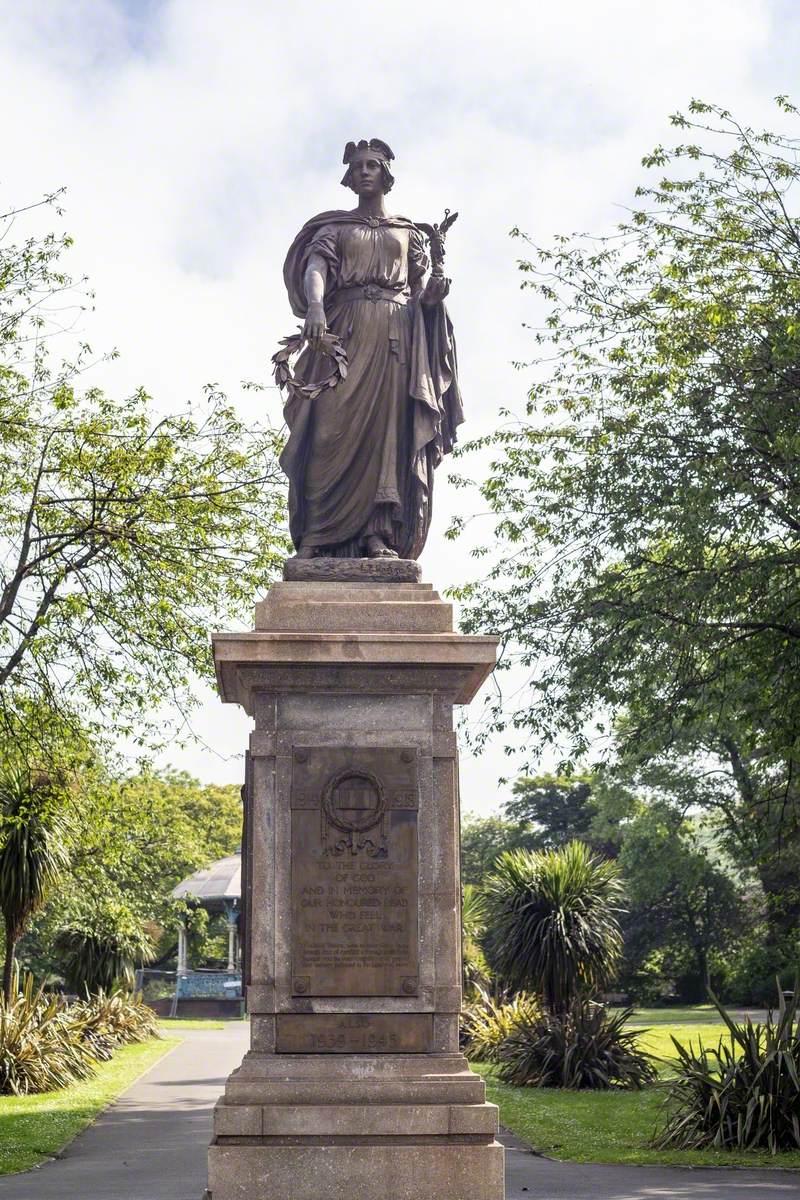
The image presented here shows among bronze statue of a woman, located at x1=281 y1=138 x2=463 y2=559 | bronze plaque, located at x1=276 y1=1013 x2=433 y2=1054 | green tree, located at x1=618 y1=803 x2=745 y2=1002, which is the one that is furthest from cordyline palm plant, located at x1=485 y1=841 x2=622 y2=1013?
green tree, located at x1=618 y1=803 x2=745 y2=1002

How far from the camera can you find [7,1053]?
18406mm

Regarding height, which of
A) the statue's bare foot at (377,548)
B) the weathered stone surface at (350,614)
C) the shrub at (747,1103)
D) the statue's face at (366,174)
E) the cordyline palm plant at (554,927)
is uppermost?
the statue's face at (366,174)

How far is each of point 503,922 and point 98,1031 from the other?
25.6ft

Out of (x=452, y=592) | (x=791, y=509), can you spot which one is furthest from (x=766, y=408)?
(x=452, y=592)

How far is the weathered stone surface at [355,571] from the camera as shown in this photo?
862 centimetres

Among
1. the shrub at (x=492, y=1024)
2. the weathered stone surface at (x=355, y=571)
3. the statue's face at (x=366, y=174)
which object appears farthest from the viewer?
the shrub at (x=492, y=1024)

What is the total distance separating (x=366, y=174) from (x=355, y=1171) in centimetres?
605

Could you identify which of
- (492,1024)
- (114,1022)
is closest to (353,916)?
(492,1024)

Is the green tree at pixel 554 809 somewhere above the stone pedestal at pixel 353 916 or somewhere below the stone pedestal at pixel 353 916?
Answer: above

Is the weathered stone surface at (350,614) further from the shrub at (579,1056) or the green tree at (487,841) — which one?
the green tree at (487,841)

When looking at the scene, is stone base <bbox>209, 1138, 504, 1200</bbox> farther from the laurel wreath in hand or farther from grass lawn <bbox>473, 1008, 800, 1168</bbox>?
grass lawn <bbox>473, 1008, 800, 1168</bbox>

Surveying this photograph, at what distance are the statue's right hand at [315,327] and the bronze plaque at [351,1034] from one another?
3.94 metres

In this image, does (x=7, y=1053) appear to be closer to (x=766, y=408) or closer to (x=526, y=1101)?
(x=526, y=1101)

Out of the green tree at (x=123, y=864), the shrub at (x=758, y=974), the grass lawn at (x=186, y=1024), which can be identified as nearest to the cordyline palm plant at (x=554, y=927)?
the green tree at (x=123, y=864)
